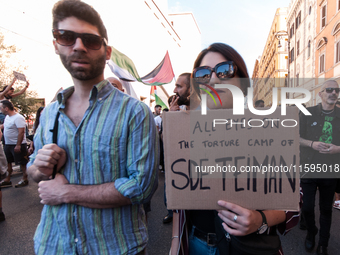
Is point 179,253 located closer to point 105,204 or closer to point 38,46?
point 105,204

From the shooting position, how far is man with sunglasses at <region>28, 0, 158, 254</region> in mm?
1066

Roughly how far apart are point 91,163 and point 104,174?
84mm

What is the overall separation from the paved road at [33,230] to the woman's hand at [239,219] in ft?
7.15

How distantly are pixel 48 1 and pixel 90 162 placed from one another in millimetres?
15897

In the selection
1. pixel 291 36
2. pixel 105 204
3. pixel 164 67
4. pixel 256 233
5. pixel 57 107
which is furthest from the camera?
pixel 291 36

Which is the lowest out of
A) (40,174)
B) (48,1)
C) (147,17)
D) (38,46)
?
(40,174)

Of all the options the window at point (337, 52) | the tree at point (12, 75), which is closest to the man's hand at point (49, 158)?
the tree at point (12, 75)

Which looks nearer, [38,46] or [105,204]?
[105,204]

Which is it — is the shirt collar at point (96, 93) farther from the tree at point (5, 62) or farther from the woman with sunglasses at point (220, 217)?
the tree at point (5, 62)

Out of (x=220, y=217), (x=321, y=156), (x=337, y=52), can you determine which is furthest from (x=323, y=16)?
(x=220, y=217)

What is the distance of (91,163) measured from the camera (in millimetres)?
1102

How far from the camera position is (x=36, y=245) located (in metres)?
1.12

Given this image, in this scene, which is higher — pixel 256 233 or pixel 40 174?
pixel 40 174

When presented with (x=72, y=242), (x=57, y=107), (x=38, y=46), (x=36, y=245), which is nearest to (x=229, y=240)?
(x=72, y=242)
